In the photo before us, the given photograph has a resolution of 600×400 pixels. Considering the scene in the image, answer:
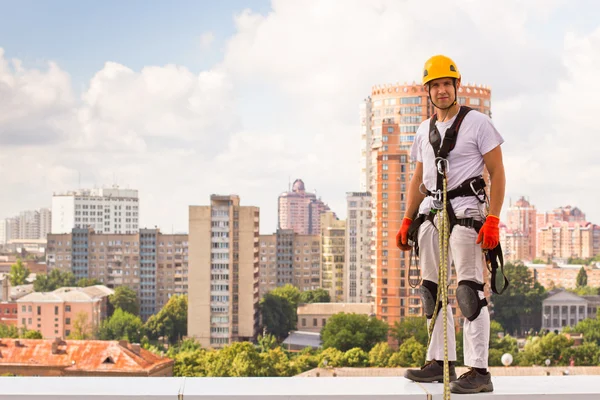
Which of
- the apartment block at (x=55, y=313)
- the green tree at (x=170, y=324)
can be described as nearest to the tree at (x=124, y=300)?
the apartment block at (x=55, y=313)

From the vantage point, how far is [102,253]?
47094mm

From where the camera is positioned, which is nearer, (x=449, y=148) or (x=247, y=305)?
(x=449, y=148)

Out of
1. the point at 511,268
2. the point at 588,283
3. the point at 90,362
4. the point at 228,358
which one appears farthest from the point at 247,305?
the point at 588,283

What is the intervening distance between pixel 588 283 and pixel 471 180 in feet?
177

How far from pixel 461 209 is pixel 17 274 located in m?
49.5

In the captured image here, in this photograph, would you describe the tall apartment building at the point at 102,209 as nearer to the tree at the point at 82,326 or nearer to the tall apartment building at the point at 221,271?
the tree at the point at 82,326

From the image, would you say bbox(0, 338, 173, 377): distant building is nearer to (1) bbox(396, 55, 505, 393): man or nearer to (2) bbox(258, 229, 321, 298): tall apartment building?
(1) bbox(396, 55, 505, 393): man

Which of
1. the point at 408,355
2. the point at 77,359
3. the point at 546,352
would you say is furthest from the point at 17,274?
the point at 546,352

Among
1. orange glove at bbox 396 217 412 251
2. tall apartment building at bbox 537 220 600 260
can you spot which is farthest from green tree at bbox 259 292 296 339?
tall apartment building at bbox 537 220 600 260

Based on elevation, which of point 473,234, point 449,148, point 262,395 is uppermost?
point 449,148

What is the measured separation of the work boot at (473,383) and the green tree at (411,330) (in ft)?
83.8

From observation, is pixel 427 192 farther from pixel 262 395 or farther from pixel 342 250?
pixel 342 250

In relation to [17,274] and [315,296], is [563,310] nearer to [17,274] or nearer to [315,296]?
[315,296]

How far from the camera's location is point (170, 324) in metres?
36.5
